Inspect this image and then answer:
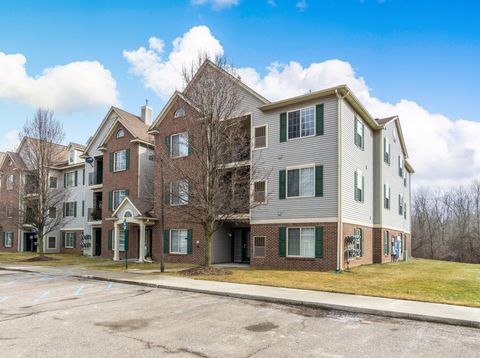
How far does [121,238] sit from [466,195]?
5571cm

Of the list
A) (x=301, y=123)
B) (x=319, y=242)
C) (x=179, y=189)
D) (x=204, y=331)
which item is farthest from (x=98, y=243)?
(x=204, y=331)

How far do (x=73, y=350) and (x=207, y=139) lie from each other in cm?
1283

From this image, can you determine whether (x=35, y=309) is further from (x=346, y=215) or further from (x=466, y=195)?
(x=466, y=195)

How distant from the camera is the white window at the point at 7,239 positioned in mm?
41562

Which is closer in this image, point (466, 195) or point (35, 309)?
point (35, 309)

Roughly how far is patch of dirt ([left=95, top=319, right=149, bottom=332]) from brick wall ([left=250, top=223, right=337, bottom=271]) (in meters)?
12.0

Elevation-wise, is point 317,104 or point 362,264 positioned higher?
point 317,104

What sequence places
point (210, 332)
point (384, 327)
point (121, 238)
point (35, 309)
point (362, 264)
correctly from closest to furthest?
point (210, 332) → point (384, 327) → point (35, 309) → point (362, 264) → point (121, 238)

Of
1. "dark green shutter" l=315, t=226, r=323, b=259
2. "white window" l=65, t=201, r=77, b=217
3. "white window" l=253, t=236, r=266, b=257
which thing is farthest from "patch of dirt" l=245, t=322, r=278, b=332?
"white window" l=65, t=201, r=77, b=217

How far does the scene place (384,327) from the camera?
28.2 feet

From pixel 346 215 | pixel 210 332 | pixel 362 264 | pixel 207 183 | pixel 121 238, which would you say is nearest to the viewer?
pixel 210 332

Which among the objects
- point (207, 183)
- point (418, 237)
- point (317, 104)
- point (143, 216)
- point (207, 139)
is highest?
point (317, 104)

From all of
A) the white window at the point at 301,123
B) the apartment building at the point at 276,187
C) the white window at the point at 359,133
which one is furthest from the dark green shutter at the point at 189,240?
the white window at the point at 359,133

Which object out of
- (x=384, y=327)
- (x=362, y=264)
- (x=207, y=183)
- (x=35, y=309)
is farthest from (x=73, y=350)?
(x=362, y=264)
